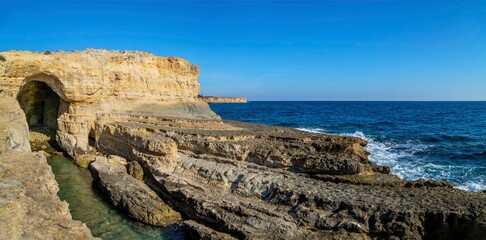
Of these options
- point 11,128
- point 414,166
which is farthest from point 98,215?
point 414,166

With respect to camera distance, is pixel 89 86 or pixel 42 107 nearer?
pixel 89 86

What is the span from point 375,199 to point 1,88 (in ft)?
62.4

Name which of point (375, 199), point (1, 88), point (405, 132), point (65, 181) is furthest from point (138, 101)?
point (405, 132)

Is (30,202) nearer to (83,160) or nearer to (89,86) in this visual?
(83,160)

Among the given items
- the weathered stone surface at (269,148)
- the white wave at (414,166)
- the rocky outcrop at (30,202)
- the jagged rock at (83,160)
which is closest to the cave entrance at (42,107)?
the jagged rock at (83,160)

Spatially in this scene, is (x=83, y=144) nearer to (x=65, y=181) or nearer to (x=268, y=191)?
(x=65, y=181)

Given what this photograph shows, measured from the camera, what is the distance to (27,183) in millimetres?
7508

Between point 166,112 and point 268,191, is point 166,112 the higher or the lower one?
the higher one

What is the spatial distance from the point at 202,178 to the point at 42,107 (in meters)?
18.4

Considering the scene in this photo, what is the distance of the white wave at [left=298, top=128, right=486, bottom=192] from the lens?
16778 millimetres

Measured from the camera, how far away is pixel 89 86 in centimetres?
2036

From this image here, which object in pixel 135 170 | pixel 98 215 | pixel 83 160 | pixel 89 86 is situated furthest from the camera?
pixel 89 86

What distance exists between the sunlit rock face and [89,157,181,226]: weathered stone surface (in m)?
6.26

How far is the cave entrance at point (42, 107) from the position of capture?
79.2ft
